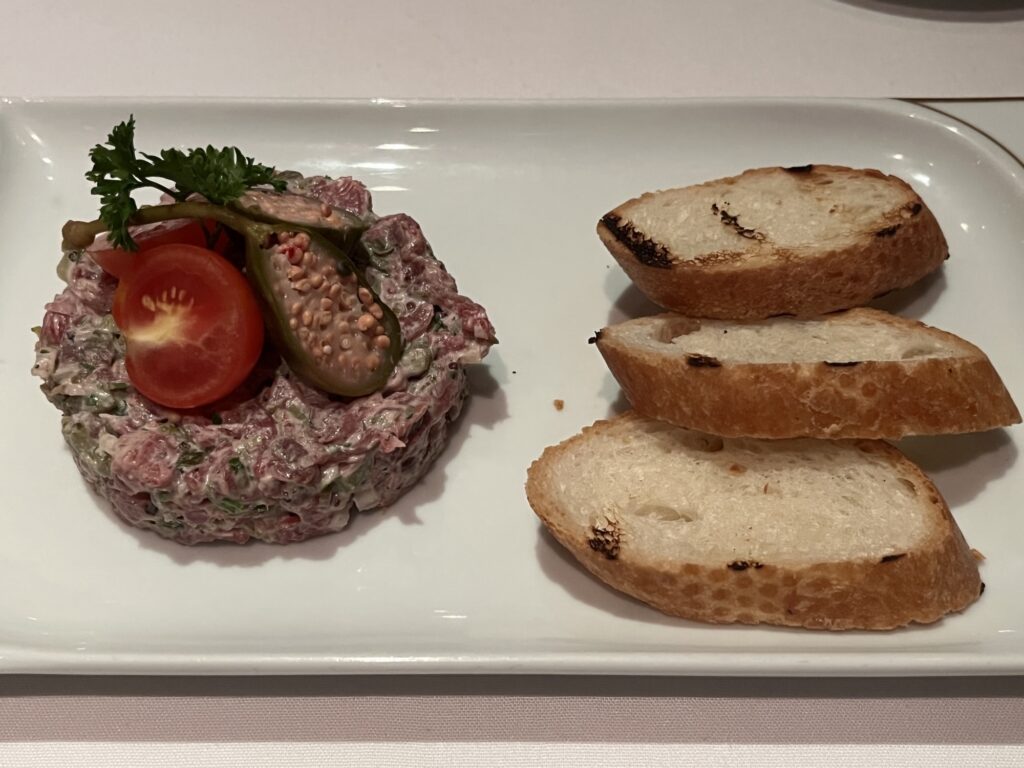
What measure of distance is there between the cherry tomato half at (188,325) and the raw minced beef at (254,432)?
11cm

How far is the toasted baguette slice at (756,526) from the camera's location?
1966 mm

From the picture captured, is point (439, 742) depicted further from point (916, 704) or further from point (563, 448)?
point (916, 704)

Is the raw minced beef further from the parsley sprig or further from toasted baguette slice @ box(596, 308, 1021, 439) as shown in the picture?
toasted baguette slice @ box(596, 308, 1021, 439)

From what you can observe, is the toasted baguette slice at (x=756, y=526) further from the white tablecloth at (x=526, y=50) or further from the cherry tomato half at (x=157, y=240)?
the white tablecloth at (x=526, y=50)

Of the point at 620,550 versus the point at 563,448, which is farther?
the point at 563,448

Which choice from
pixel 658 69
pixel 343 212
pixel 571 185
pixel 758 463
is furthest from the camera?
pixel 658 69

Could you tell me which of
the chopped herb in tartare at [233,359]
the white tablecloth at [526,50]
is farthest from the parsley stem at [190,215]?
the white tablecloth at [526,50]

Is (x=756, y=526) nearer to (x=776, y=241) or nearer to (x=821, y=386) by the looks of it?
(x=821, y=386)

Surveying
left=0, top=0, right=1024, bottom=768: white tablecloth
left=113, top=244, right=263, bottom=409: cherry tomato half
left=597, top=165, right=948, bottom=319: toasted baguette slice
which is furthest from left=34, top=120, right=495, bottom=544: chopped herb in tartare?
left=0, top=0, right=1024, bottom=768: white tablecloth

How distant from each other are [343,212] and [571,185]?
96 cm

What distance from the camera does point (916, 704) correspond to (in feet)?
6.61

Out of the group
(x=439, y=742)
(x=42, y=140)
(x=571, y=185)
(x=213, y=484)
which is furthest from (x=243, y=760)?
(x=42, y=140)

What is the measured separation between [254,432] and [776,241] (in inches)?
63.3

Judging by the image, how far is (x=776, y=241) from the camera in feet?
8.35
